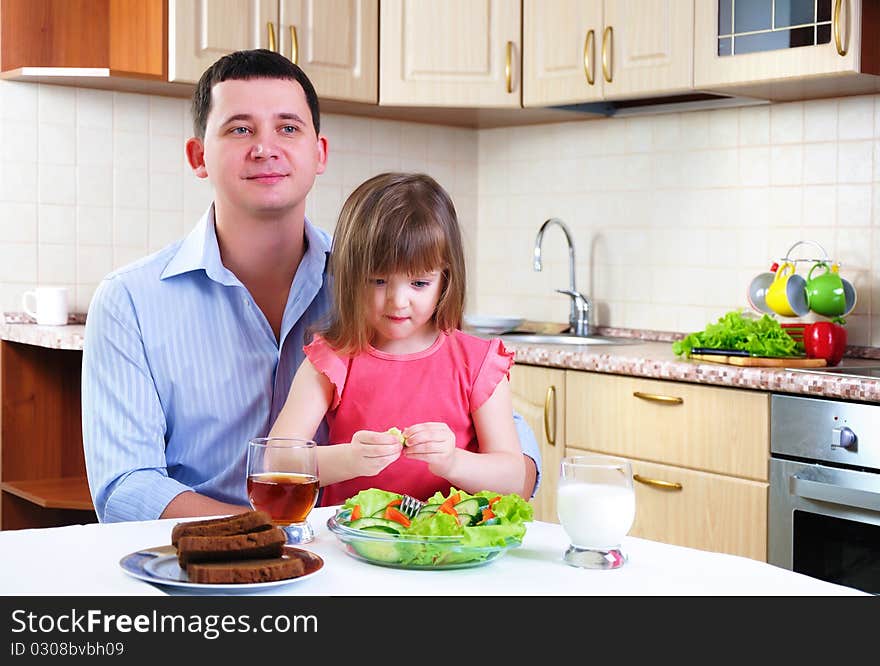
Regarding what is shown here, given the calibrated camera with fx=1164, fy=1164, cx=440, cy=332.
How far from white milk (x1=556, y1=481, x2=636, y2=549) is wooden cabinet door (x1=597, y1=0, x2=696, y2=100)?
7.18ft

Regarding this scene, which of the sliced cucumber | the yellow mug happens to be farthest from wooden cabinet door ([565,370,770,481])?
the sliced cucumber

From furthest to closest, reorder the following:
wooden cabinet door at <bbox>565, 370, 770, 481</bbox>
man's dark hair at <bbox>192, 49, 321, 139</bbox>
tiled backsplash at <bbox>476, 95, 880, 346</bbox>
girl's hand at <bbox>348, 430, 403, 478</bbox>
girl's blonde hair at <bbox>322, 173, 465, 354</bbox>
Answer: tiled backsplash at <bbox>476, 95, 880, 346</bbox>, wooden cabinet door at <bbox>565, 370, 770, 481</bbox>, man's dark hair at <bbox>192, 49, 321, 139</bbox>, girl's blonde hair at <bbox>322, 173, 465, 354</bbox>, girl's hand at <bbox>348, 430, 403, 478</bbox>

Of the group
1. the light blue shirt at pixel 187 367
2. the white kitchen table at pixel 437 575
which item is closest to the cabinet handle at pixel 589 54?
the light blue shirt at pixel 187 367

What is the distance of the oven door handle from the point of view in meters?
2.48

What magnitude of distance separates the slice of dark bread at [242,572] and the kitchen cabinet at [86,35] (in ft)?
8.15

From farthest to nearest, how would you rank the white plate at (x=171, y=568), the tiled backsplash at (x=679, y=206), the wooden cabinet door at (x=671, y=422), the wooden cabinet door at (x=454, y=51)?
the wooden cabinet door at (x=454, y=51)
the tiled backsplash at (x=679, y=206)
the wooden cabinet door at (x=671, y=422)
the white plate at (x=171, y=568)

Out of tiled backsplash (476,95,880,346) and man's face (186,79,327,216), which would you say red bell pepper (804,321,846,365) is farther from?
man's face (186,79,327,216)

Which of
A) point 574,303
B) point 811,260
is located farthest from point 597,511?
point 574,303

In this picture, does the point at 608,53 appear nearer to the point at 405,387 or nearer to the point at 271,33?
the point at 271,33

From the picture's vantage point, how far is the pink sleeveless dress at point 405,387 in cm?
173

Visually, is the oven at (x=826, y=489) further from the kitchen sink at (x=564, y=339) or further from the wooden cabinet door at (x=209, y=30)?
the wooden cabinet door at (x=209, y=30)
